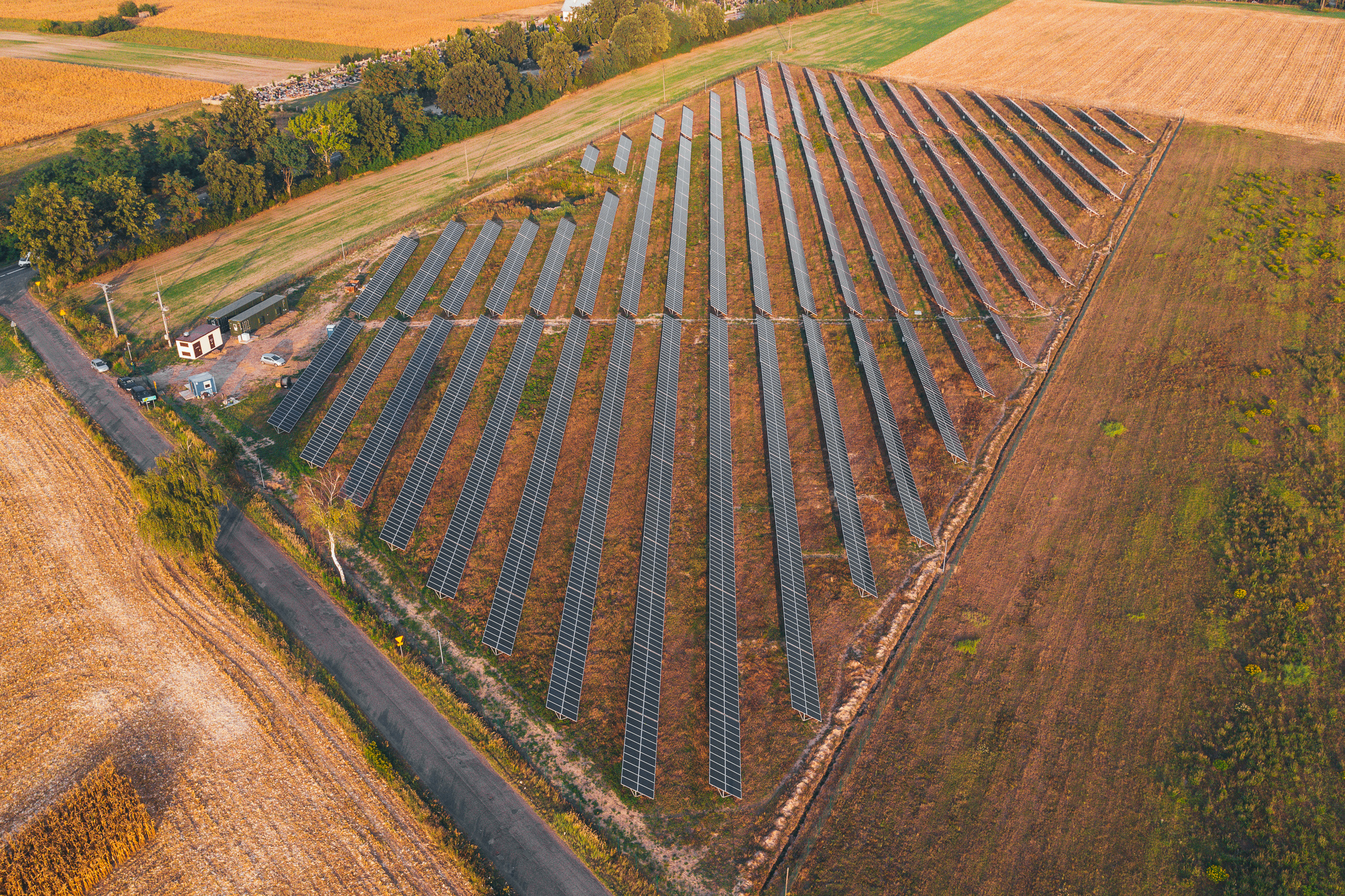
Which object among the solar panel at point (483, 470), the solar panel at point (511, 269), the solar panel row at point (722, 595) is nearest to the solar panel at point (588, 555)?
the solar panel at point (483, 470)

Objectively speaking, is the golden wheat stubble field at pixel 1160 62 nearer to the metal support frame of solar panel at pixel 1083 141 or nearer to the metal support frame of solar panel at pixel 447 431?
the metal support frame of solar panel at pixel 1083 141

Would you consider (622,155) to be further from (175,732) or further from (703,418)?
(175,732)

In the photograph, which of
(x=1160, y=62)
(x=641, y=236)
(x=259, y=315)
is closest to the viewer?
(x=259, y=315)

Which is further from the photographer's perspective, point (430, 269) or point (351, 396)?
point (430, 269)

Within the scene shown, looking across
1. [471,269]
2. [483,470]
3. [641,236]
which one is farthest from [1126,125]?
[483,470]

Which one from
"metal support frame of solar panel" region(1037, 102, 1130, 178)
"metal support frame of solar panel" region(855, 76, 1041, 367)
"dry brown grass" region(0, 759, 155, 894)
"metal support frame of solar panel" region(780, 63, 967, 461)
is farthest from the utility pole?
"metal support frame of solar panel" region(1037, 102, 1130, 178)

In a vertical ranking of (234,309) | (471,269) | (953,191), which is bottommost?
(234,309)

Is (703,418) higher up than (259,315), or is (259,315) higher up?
(259,315)

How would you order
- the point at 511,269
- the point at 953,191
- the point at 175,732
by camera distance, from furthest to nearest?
the point at 953,191
the point at 511,269
the point at 175,732
